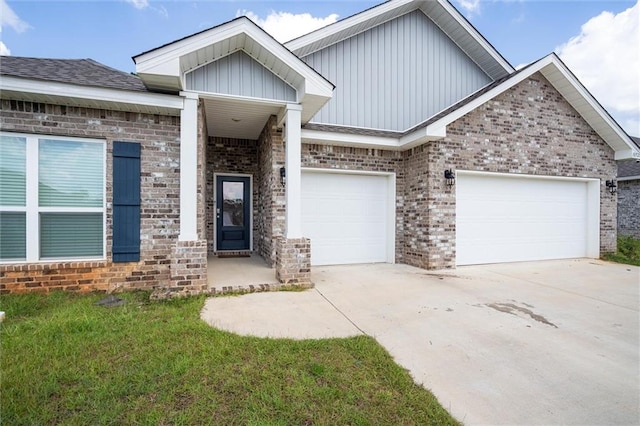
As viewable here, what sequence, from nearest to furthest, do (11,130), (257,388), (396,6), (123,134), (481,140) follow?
(257,388) → (11,130) → (123,134) → (481,140) → (396,6)

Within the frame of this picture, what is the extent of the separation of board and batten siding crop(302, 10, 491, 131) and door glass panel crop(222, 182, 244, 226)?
2986mm

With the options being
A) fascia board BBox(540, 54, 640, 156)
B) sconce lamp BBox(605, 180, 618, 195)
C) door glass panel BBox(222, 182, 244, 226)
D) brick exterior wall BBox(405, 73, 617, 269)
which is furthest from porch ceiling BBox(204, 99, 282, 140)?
sconce lamp BBox(605, 180, 618, 195)

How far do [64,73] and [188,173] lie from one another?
102 inches

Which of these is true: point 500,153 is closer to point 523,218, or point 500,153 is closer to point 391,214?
point 523,218

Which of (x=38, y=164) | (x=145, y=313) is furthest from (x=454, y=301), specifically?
(x=38, y=164)

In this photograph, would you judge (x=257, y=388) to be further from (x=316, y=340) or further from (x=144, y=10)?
(x=144, y=10)

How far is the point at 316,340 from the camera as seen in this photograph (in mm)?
3117

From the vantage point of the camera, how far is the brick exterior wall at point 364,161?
6902 mm

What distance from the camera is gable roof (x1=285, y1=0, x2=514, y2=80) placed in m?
7.30

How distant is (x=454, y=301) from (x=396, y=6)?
24.6ft

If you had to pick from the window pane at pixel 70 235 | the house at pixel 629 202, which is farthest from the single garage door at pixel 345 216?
the house at pixel 629 202

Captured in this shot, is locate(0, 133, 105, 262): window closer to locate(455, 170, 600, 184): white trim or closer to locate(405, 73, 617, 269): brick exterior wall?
locate(405, 73, 617, 269): brick exterior wall

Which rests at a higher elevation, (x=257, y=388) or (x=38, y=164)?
(x=38, y=164)

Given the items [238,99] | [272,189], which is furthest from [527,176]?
[238,99]
